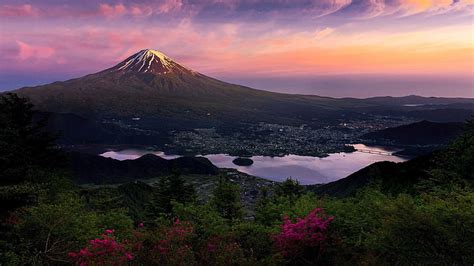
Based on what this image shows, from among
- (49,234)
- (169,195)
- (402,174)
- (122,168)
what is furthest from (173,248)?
(122,168)

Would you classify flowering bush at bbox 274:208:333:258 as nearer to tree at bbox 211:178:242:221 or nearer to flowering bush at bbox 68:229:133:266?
flowering bush at bbox 68:229:133:266

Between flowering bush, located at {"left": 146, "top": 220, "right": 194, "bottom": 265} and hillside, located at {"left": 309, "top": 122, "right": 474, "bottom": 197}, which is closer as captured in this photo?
flowering bush, located at {"left": 146, "top": 220, "right": 194, "bottom": 265}

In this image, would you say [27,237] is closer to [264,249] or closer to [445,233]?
[264,249]

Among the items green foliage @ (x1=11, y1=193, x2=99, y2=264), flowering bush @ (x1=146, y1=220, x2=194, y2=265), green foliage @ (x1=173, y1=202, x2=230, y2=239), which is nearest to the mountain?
green foliage @ (x1=173, y1=202, x2=230, y2=239)

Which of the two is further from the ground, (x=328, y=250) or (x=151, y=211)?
(x=328, y=250)

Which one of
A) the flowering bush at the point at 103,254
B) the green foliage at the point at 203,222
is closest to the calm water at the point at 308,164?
the green foliage at the point at 203,222

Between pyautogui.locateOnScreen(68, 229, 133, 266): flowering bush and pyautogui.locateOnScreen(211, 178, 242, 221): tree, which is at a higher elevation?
pyautogui.locateOnScreen(68, 229, 133, 266): flowering bush

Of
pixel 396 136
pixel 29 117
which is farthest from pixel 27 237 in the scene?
pixel 396 136
